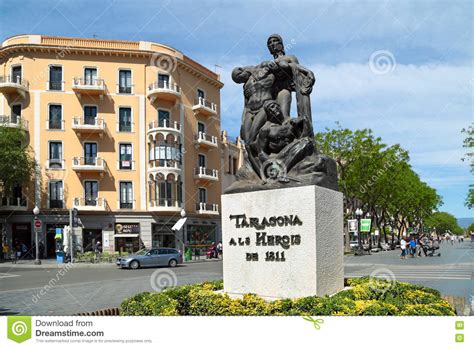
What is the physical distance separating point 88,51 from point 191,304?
3647 centimetres

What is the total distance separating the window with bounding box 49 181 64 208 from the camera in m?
39.0

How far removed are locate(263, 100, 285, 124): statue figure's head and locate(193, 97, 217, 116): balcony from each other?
1492 inches

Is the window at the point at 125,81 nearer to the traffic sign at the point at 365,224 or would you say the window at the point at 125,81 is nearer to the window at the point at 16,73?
the window at the point at 16,73

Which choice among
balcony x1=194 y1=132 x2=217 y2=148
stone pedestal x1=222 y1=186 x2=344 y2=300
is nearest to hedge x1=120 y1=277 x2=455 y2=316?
stone pedestal x1=222 y1=186 x2=344 y2=300

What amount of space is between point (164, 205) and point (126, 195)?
3224 mm

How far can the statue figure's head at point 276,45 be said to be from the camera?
8602mm

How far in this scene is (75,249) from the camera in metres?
37.2

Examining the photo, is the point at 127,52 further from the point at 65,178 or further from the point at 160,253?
the point at 160,253

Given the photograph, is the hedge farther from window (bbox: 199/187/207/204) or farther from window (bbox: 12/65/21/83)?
window (bbox: 199/187/207/204)

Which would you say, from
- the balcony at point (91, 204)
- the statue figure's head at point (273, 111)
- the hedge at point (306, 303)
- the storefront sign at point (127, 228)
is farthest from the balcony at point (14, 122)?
the statue figure's head at point (273, 111)

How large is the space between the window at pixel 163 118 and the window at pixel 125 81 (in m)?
3.19

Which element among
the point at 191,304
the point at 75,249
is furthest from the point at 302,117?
the point at 75,249

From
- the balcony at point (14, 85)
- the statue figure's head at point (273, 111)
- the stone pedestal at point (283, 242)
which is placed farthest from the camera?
the balcony at point (14, 85)

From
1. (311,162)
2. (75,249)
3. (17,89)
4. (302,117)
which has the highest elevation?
(17,89)
